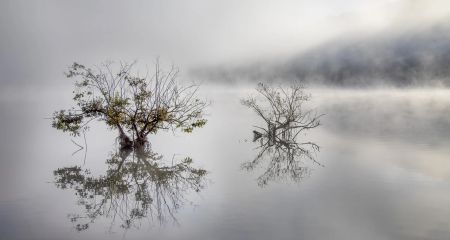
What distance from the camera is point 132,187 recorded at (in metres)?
20.4

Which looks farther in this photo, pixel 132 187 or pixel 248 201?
pixel 132 187

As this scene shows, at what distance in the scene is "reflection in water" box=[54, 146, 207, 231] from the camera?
52.5 ft

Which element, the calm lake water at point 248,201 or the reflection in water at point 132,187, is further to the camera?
the reflection in water at point 132,187

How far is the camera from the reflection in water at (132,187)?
52.5ft

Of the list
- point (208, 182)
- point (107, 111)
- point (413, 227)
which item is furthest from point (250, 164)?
point (413, 227)

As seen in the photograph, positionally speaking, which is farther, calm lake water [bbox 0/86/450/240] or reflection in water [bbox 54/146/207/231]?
reflection in water [bbox 54/146/207/231]

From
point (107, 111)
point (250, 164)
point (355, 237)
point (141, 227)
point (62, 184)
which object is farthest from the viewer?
point (107, 111)

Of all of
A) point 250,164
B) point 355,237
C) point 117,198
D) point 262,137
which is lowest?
point 355,237

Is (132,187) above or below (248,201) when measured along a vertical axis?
above

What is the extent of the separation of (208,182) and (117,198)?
4.41 metres

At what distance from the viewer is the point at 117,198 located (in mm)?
18344

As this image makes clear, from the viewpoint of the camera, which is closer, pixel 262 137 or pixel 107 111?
pixel 107 111

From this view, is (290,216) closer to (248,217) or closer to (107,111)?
(248,217)

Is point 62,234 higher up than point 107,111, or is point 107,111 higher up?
point 107,111
